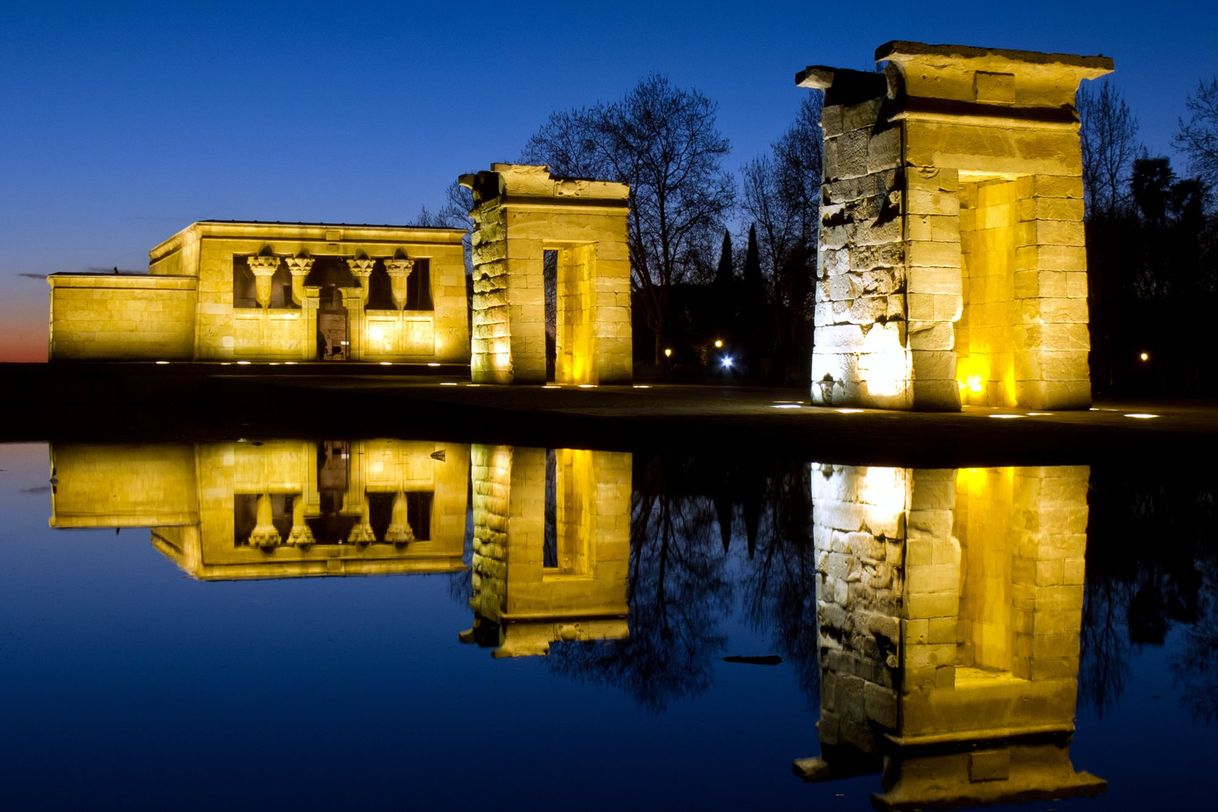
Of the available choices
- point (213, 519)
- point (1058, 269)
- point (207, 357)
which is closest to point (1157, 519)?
point (213, 519)

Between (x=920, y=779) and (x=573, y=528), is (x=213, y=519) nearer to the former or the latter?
(x=573, y=528)

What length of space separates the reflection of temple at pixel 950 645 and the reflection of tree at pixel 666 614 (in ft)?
1.52

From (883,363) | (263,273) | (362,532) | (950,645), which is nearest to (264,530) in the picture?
(362,532)

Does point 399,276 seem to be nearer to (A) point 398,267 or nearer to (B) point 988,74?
(A) point 398,267

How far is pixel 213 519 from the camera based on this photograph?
25.9ft

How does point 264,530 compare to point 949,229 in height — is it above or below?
below

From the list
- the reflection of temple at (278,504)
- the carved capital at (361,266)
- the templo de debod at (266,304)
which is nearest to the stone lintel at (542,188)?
the reflection of temple at (278,504)

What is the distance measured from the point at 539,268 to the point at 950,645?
2209cm

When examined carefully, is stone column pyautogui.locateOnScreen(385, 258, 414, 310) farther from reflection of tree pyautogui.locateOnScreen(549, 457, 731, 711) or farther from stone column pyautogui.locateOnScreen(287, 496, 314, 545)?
reflection of tree pyautogui.locateOnScreen(549, 457, 731, 711)

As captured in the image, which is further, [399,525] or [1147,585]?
[399,525]

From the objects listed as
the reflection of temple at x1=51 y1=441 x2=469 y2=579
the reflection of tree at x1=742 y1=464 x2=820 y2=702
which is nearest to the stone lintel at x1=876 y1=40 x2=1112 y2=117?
the reflection of temple at x1=51 y1=441 x2=469 y2=579

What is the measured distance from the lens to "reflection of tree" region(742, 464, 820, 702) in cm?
460

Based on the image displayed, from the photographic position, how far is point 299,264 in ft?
150

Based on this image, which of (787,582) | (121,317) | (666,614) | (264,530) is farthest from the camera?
(121,317)
